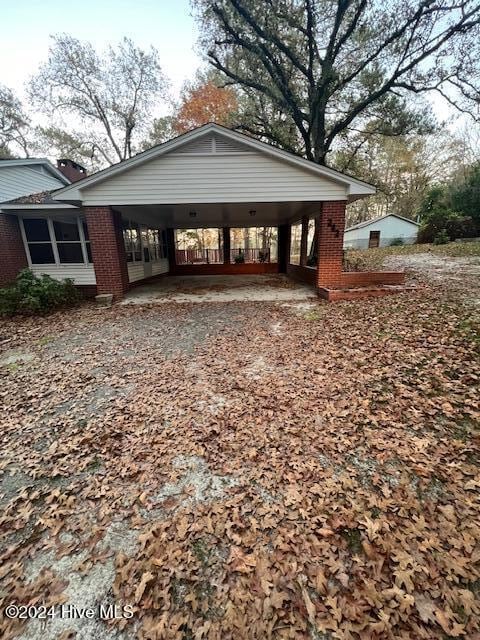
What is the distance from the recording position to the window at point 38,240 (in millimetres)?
10591

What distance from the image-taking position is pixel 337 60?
12258mm

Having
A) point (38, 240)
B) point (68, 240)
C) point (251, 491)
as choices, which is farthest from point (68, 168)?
point (251, 491)

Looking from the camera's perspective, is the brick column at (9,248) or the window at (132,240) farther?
the window at (132,240)

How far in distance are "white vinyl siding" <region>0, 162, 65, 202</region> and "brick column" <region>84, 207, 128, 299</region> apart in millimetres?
6150

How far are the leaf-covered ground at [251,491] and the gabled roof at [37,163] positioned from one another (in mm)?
11501

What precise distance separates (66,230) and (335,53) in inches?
513

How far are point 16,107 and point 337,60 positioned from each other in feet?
81.2

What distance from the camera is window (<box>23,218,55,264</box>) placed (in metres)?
10.6

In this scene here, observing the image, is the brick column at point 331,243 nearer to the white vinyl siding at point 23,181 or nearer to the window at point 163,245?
the window at point 163,245

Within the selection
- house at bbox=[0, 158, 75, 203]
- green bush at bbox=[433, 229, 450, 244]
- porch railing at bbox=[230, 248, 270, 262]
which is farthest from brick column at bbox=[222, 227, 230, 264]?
green bush at bbox=[433, 229, 450, 244]

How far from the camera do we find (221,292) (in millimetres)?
10406

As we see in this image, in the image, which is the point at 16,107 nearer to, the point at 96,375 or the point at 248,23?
the point at 248,23

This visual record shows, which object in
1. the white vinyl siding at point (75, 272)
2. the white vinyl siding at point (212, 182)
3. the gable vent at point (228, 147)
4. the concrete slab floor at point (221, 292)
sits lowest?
the concrete slab floor at point (221, 292)

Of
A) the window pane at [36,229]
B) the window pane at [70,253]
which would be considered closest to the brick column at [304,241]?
the window pane at [70,253]
